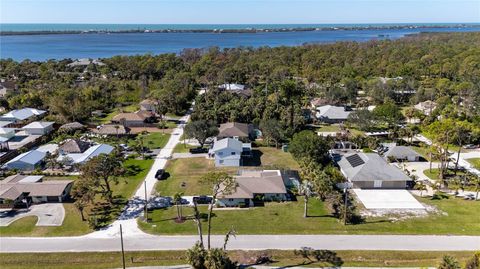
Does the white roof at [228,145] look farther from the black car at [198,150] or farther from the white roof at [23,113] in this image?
the white roof at [23,113]

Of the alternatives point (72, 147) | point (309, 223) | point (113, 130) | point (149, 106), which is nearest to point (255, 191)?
point (309, 223)

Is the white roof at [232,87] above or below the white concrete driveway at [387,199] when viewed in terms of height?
above

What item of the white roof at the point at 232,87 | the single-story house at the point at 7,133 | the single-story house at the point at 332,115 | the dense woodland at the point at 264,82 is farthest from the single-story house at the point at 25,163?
the white roof at the point at 232,87

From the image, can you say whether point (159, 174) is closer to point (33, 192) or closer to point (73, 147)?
point (33, 192)

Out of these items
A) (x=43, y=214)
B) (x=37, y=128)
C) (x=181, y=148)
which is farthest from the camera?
(x=37, y=128)

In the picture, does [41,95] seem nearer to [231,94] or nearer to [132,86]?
[132,86]

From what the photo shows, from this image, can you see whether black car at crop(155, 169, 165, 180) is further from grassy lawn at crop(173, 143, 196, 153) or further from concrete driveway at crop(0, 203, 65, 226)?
concrete driveway at crop(0, 203, 65, 226)
